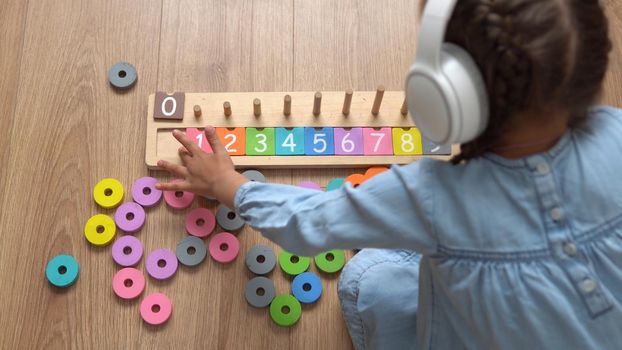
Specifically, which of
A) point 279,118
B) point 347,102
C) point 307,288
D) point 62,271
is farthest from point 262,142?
point 62,271

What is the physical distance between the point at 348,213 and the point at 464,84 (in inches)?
7.7

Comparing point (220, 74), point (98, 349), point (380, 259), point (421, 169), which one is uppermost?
point (220, 74)

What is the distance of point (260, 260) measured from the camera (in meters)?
1.01

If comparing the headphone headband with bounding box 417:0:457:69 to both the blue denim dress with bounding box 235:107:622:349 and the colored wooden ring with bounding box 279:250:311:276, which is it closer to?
the blue denim dress with bounding box 235:107:622:349

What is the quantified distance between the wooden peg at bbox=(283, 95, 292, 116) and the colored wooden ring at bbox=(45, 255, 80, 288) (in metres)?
0.44

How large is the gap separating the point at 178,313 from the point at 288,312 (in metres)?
0.18

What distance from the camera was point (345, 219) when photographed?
67 cm

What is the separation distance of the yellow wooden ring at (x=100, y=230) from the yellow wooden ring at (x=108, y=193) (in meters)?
0.02

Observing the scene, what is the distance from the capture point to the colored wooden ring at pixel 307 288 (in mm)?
993

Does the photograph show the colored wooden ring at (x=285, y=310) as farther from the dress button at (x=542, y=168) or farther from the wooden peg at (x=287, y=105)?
the dress button at (x=542, y=168)

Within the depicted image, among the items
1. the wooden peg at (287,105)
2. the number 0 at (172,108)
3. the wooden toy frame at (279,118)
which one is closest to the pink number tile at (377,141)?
the wooden toy frame at (279,118)

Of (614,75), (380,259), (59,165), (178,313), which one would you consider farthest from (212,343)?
(614,75)

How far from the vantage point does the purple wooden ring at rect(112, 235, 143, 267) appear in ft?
3.30

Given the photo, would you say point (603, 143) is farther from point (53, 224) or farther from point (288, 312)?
point (53, 224)
